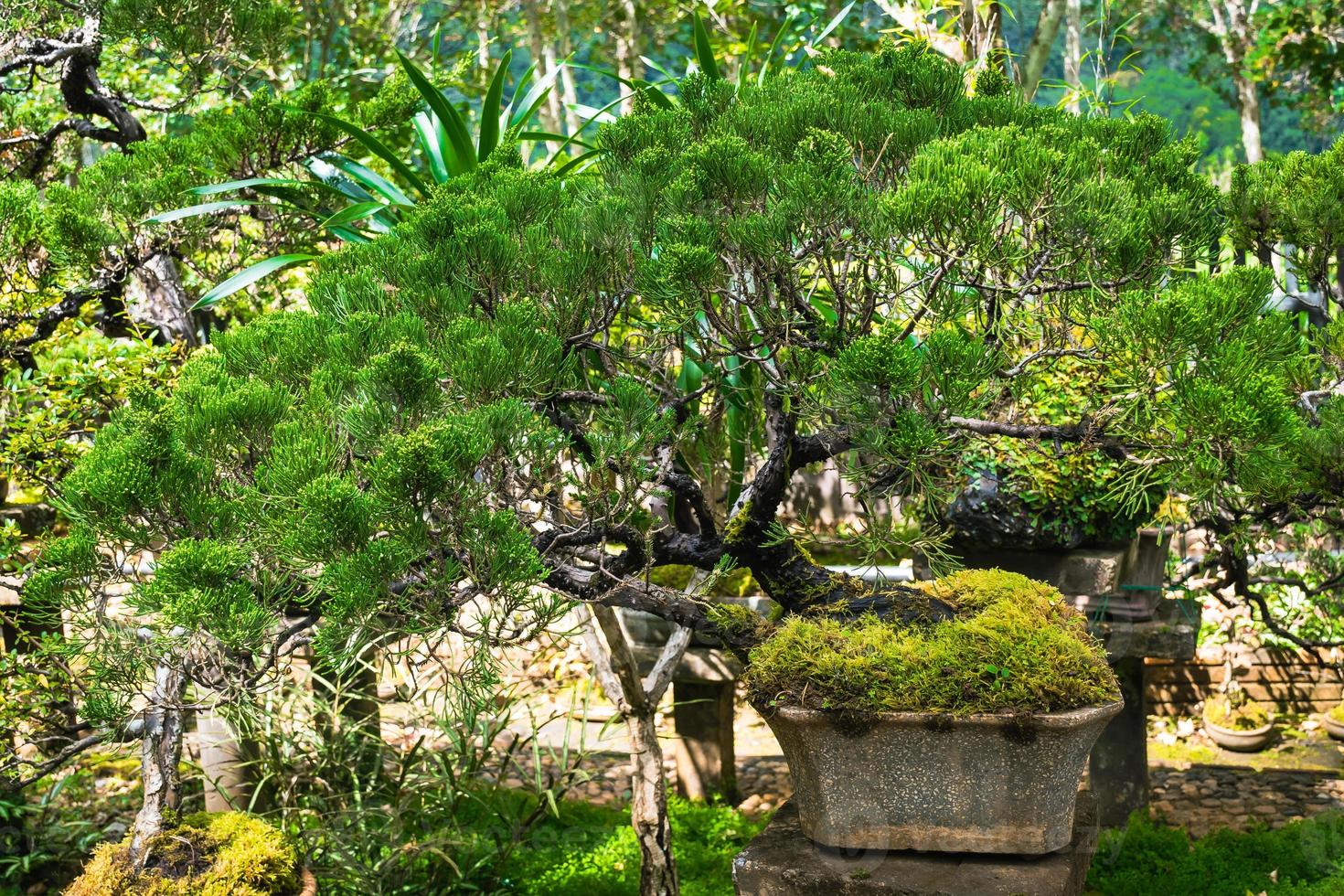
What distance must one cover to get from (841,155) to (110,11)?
2.22m

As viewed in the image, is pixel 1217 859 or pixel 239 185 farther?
pixel 1217 859

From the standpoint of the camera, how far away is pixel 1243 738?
5.70 meters

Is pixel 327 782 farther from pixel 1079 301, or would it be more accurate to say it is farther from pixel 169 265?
pixel 1079 301

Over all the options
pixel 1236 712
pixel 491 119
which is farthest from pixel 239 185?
pixel 1236 712

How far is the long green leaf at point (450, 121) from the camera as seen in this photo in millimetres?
3359

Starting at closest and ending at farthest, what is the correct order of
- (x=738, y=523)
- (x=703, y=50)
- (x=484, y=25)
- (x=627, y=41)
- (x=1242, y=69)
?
(x=738, y=523) < (x=703, y=50) < (x=1242, y=69) < (x=627, y=41) < (x=484, y=25)

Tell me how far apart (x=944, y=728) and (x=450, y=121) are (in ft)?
7.27

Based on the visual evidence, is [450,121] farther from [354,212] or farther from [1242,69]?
[1242,69]

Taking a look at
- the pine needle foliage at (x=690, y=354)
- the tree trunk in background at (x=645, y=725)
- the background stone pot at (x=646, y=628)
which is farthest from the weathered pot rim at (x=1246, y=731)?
the pine needle foliage at (x=690, y=354)

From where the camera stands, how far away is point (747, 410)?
3.52m

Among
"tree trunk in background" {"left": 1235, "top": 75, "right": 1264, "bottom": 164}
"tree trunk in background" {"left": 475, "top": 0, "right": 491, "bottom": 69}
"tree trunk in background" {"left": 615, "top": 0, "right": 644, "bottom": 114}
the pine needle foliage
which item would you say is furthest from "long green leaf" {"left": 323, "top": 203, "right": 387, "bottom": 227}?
"tree trunk in background" {"left": 1235, "top": 75, "right": 1264, "bottom": 164}

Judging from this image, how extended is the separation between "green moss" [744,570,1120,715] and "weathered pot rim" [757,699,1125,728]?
0.01 metres

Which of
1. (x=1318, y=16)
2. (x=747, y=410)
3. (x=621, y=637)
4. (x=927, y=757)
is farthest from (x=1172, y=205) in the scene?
(x=1318, y=16)

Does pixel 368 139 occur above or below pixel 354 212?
above
